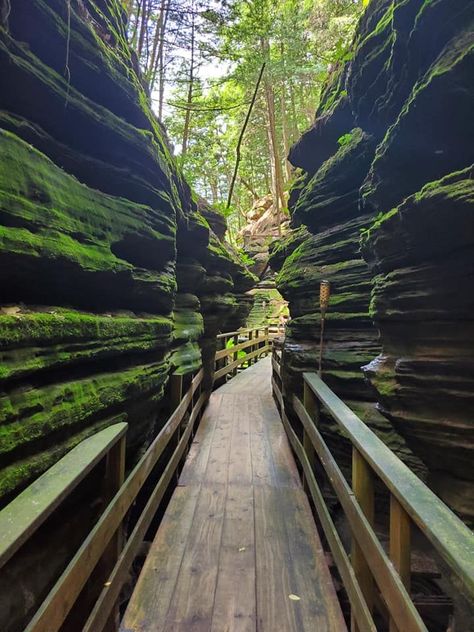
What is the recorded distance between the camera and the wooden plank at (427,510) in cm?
126

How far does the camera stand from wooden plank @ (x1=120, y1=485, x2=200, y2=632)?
8.54ft

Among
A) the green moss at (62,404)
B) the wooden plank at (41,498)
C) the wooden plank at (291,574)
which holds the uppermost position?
the green moss at (62,404)

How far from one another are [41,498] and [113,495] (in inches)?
45.2

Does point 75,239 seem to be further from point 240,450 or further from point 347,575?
point 240,450

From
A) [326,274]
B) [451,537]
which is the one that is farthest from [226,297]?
[451,537]

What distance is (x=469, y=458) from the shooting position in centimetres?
336

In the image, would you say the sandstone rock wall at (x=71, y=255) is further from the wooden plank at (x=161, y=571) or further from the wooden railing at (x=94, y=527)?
the wooden plank at (x=161, y=571)

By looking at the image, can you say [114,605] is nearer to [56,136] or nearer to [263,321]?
[56,136]

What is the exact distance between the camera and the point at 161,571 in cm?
311

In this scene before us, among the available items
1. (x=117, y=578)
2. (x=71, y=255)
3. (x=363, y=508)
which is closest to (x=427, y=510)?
(x=363, y=508)

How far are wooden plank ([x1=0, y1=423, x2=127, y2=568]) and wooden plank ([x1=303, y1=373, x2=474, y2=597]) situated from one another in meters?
1.46

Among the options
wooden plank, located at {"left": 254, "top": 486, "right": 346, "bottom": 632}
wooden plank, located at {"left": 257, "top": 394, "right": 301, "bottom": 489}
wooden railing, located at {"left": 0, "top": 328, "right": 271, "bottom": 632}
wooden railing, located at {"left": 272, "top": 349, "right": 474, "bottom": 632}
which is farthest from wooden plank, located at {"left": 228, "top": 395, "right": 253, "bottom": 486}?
wooden railing, located at {"left": 272, "top": 349, "right": 474, "bottom": 632}

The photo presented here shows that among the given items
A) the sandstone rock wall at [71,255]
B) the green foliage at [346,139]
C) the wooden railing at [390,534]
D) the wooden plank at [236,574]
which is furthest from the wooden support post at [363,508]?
the green foliage at [346,139]

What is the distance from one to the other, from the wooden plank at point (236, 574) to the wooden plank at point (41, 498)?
1558 millimetres
